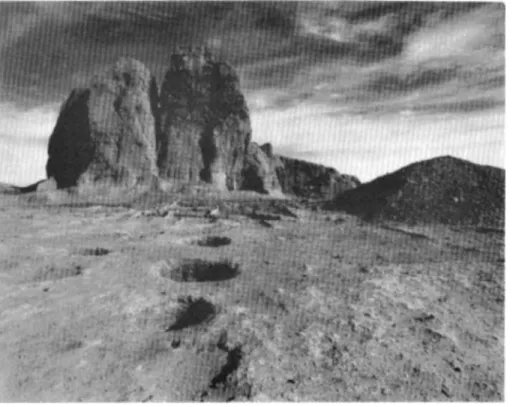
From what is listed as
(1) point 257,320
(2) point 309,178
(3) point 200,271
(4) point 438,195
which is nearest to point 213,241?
(3) point 200,271

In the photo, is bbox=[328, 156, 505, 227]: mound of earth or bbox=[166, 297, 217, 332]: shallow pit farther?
bbox=[328, 156, 505, 227]: mound of earth

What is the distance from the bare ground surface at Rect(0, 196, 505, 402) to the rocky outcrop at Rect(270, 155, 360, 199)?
7872 cm

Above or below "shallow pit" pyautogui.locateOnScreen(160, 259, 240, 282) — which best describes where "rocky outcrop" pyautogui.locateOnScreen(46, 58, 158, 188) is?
above

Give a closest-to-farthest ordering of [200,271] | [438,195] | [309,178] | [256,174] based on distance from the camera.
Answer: [200,271], [438,195], [256,174], [309,178]

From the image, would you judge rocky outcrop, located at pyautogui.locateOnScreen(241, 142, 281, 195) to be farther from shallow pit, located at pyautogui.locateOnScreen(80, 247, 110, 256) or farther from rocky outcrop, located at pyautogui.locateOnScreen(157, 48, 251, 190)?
shallow pit, located at pyautogui.locateOnScreen(80, 247, 110, 256)

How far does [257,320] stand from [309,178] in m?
87.4

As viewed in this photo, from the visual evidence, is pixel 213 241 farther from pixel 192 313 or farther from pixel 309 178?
pixel 309 178

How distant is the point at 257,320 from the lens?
5.59 meters

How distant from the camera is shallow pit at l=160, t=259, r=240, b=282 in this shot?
8.40m

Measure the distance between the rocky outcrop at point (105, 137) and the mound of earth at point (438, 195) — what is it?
99.7 ft

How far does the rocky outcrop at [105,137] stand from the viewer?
39.8m

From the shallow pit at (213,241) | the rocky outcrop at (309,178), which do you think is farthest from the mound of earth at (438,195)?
the rocky outcrop at (309,178)

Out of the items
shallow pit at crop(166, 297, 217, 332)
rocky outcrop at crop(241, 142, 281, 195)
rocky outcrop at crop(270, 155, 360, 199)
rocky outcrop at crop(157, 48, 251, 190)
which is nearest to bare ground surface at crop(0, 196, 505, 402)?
shallow pit at crop(166, 297, 217, 332)

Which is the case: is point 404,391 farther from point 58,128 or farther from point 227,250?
point 58,128
